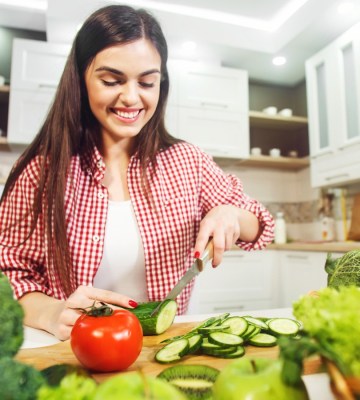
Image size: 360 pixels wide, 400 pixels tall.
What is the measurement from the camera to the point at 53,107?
3.97 ft

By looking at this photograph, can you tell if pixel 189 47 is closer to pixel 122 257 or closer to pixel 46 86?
pixel 46 86

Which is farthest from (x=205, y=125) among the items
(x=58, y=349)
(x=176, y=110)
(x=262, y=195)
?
(x=58, y=349)

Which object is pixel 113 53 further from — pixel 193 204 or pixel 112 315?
pixel 112 315

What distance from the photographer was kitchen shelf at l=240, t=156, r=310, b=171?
11.5ft

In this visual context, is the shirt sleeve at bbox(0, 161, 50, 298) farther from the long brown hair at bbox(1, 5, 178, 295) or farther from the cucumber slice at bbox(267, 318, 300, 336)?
the cucumber slice at bbox(267, 318, 300, 336)

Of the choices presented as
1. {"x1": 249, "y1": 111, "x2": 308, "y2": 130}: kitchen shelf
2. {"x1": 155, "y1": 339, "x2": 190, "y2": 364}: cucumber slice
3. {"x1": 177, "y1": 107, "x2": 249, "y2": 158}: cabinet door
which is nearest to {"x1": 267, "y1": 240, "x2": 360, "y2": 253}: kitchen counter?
{"x1": 177, "y1": 107, "x2": 249, "y2": 158}: cabinet door

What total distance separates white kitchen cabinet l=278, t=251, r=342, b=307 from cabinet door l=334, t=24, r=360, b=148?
84 cm

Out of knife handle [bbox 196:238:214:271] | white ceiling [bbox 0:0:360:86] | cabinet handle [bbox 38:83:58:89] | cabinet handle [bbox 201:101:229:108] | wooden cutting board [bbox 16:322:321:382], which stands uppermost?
white ceiling [bbox 0:0:360:86]

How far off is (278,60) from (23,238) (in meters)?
2.97

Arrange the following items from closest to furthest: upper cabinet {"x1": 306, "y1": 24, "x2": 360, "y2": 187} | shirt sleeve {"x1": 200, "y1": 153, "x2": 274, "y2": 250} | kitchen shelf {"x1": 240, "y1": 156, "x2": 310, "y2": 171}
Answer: shirt sleeve {"x1": 200, "y1": 153, "x2": 274, "y2": 250} → upper cabinet {"x1": 306, "y1": 24, "x2": 360, "y2": 187} → kitchen shelf {"x1": 240, "y1": 156, "x2": 310, "y2": 171}

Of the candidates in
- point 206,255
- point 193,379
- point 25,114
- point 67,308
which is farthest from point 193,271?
point 25,114

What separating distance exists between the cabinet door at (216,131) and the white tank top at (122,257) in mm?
2048

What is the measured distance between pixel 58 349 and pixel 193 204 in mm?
720

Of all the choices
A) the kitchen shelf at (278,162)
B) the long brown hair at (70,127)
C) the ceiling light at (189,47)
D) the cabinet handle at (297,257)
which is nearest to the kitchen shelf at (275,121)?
the kitchen shelf at (278,162)
